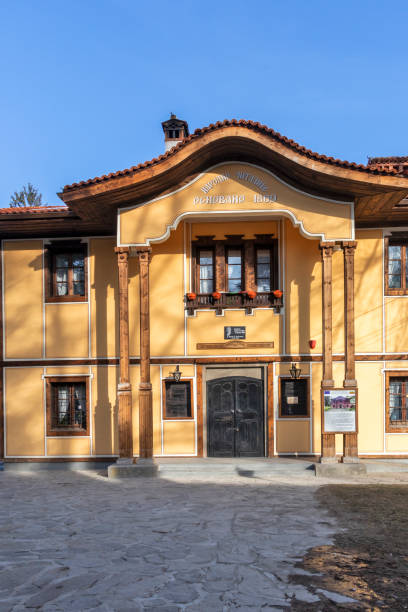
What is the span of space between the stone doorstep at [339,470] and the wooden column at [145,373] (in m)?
3.86

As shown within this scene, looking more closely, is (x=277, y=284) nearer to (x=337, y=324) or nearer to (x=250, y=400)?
(x=337, y=324)

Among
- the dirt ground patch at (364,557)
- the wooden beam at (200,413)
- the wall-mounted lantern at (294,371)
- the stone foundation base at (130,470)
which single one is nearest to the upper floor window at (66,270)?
the wooden beam at (200,413)

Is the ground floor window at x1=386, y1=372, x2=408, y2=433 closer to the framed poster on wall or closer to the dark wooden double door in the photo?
the framed poster on wall

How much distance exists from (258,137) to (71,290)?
6.19 m

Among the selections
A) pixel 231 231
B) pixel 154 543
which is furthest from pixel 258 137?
pixel 154 543

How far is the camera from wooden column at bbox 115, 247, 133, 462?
12242mm

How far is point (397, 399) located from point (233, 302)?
4.82 meters

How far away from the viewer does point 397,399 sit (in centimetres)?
1355

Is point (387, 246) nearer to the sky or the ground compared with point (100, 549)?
nearer to the sky

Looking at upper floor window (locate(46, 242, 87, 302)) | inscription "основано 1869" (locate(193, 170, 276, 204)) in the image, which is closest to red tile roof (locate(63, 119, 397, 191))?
inscription "основано 1869" (locate(193, 170, 276, 204))

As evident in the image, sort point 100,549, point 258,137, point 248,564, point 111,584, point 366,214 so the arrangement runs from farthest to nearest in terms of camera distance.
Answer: point 366,214 → point 258,137 → point 100,549 → point 248,564 → point 111,584

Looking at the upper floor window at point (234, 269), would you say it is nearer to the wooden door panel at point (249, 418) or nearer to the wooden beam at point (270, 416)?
the wooden beam at point (270, 416)

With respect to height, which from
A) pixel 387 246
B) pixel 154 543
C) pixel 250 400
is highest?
pixel 387 246

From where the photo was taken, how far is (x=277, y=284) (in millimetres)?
13734
